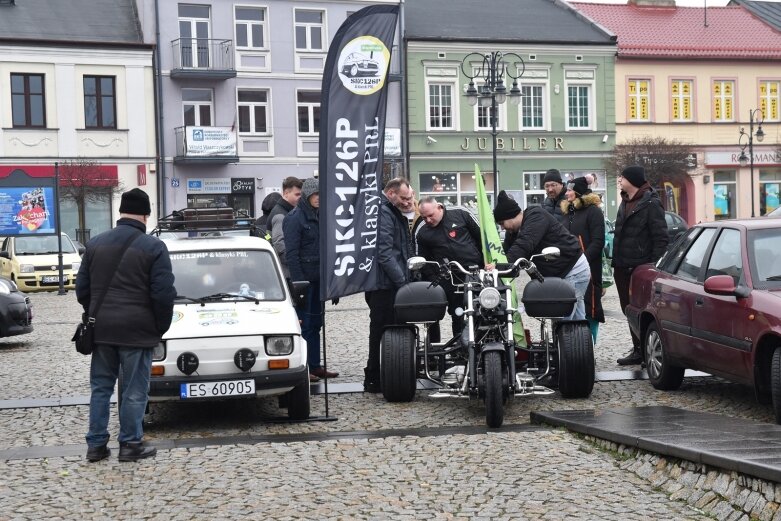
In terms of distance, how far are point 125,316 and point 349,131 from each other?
265cm

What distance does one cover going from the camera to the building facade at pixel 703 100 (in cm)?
4931

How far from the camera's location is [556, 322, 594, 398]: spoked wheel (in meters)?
10.1

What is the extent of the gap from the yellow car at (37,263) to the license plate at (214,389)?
2061cm

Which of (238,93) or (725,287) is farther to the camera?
(238,93)

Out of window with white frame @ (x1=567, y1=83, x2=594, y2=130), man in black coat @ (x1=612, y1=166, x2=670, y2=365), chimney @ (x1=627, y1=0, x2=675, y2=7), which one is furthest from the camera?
chimney @ (x1=627, y1=0, x2=675, y2=7)

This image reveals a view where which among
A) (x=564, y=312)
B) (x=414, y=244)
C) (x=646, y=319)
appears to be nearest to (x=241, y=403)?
(x=414, y=244)

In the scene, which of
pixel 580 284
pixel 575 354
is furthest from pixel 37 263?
pixel 575 354

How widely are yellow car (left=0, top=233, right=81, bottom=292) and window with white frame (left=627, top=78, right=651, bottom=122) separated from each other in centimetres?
→ 2621

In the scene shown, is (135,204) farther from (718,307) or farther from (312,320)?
(718,307)

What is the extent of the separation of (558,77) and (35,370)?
36.7m

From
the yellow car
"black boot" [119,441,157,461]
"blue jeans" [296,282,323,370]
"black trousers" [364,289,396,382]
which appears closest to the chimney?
the yellow car

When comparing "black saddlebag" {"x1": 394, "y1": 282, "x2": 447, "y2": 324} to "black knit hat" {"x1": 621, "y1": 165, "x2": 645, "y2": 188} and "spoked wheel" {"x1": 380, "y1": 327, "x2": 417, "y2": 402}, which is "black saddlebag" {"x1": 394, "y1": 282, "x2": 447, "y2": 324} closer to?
"spoked wheel" {"x1": 380, "y1": 327, "x2": 417, "y2": 402}

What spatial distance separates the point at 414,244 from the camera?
12031 millimetres

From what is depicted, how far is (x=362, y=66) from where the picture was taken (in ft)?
32.3
